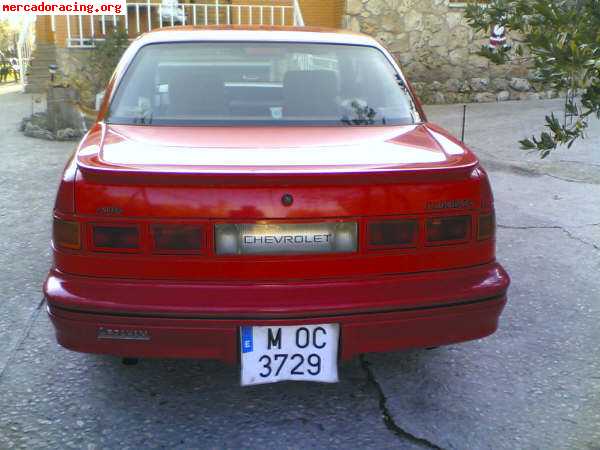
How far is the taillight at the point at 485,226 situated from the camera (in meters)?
2.74

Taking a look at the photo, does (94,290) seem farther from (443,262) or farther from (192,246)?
(443,262)

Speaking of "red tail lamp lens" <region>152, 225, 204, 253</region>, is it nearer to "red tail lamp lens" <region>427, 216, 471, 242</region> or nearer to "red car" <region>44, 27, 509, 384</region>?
"red car" <region>44, 27, 509, 384</region>

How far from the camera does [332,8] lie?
553 inches

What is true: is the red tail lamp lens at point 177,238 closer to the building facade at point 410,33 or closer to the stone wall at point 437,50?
the building facade at point 410,33

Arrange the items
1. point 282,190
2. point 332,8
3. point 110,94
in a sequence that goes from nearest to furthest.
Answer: point 282,190 → point 110,94 → point 332,8

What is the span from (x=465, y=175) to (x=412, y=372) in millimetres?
1077

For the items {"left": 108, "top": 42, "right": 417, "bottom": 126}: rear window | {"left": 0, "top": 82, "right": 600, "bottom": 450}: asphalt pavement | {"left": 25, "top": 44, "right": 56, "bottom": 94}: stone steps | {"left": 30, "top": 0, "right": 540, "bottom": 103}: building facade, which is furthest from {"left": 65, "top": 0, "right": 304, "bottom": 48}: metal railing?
{"left": 108, "top": 42, "right": 417, "bottom": 126}: rear window

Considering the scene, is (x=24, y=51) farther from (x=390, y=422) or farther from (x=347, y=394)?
(x=390, y=422)

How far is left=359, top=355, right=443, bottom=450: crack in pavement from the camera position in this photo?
2.72m

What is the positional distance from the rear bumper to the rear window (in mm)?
1040

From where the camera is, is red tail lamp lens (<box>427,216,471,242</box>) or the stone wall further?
the stone wall

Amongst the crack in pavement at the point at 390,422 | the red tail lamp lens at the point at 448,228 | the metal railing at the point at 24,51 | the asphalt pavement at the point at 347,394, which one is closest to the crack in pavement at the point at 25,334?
the asphalt pavement at the point at 347,394

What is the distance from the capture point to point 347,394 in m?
3.09

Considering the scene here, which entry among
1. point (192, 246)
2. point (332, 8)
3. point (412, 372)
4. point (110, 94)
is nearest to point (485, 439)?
point (412, 372)
